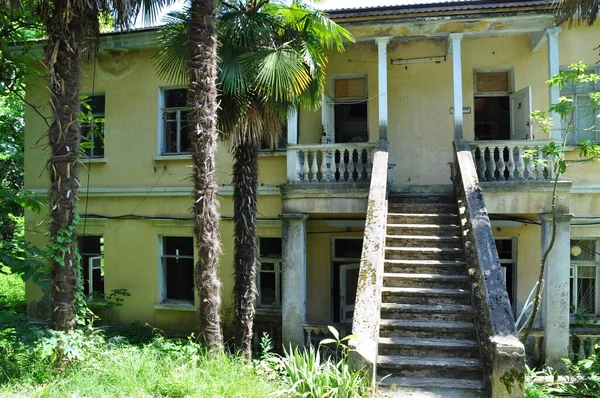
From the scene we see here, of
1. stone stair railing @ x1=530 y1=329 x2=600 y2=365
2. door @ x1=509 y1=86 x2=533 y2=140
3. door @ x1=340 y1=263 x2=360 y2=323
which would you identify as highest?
door @ x1=509 y1=86 x2=533 y2=140

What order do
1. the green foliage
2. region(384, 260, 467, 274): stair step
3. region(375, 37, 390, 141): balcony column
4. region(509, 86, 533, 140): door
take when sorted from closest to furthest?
the green foliage, region(384, 260, 467, 274): stair step, region(375, 37, 390, 141): balcony column, region(509, 86, 533, 140): door

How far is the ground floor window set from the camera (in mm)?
11375

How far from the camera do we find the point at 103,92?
1255cm

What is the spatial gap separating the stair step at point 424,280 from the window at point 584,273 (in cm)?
504

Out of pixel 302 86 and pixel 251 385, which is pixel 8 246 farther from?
pixel 302 86

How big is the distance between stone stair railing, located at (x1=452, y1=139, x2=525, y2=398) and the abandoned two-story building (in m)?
0.06

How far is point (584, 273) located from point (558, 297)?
2200 millimetres

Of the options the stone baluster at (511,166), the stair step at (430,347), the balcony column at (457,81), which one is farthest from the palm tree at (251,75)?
the stone baluster at (511,166)

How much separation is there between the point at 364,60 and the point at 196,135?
20.9 ft

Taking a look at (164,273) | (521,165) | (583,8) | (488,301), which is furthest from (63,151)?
(583,8)

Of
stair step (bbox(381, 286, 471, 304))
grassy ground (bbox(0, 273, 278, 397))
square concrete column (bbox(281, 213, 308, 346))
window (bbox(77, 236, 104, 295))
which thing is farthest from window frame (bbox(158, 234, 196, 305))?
stair step (bbox(381, 286, 471, 304))

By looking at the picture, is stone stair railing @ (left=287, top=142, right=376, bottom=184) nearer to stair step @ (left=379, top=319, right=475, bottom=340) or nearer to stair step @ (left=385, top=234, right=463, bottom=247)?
stair step @ (left=385, top=234, right=463, bottom=247)

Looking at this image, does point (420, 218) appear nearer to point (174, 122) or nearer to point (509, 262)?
point (509, 262)

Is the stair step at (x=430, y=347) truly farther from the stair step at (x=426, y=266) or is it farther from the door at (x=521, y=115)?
the door at (x=521, y=115)
